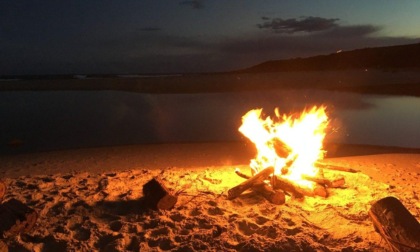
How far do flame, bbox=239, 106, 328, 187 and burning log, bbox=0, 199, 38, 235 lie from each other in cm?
A: 400

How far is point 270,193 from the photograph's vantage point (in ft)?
21.6

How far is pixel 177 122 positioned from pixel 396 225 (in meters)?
12.5

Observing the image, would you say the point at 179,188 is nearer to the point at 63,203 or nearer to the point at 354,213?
the point at 63,203

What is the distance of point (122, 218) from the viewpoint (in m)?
5.91

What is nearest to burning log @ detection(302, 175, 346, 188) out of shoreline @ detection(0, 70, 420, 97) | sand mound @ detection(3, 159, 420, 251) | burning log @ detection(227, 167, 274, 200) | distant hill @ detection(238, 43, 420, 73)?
sand mound @ detection(3, 159, 420, 251)

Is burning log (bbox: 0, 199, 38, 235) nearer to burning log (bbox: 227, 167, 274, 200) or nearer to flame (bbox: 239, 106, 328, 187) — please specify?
burning log (bbox: 227, 167, 274, 200)

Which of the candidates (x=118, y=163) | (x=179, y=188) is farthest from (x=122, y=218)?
(x=118, y=163)

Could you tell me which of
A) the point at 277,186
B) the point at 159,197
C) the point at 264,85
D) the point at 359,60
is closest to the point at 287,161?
the point at 277,186

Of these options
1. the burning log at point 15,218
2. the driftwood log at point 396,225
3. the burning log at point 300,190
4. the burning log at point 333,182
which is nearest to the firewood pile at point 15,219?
the burning log at point 15,218

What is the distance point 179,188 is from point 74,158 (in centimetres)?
455

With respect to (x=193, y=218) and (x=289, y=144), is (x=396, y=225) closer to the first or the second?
(x=193, y=218)

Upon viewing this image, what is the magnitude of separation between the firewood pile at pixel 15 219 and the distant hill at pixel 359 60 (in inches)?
3840

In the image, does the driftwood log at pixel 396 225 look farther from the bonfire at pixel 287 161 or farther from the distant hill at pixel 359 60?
the distant hill at pixel 359 60

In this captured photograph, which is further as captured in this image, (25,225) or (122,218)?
(122,218)
